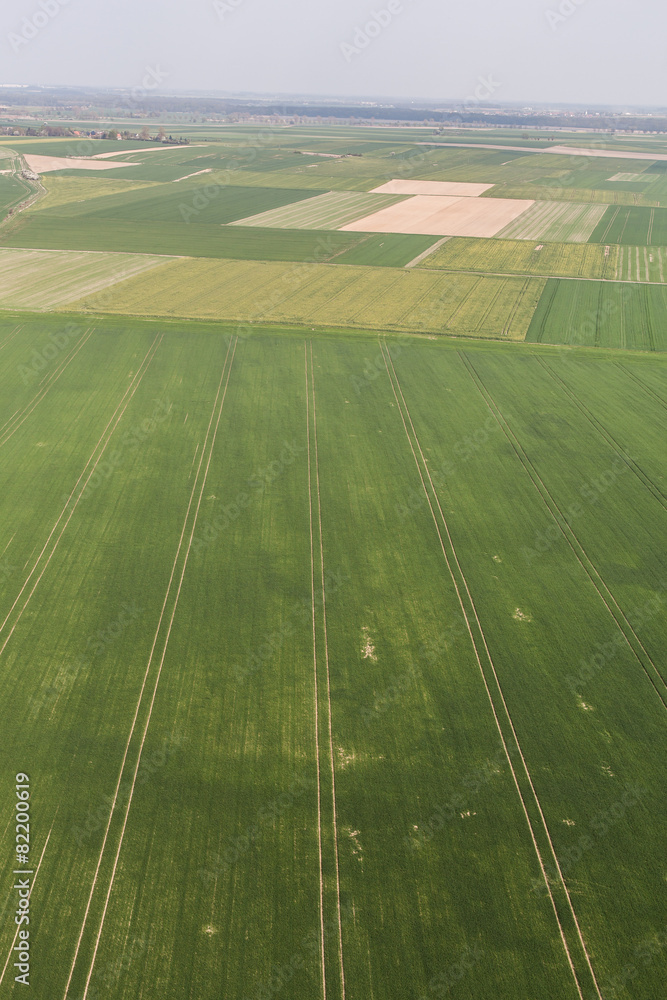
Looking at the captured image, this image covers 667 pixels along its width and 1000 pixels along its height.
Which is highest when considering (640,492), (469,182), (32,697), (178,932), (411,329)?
(469,182)

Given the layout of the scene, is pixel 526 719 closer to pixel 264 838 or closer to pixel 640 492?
pixel 264 838

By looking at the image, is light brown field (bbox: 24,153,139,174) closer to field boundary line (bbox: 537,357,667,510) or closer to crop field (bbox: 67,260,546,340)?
crop field (bbox: 67,260,546,340)

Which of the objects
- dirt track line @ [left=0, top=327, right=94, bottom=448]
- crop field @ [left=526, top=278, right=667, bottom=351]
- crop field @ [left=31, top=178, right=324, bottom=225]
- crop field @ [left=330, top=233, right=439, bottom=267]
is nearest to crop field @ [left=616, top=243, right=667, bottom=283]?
crop field @ [left=526, top=278, right=667, bottom=351]

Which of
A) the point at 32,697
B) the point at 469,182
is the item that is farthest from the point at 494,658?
the point at 469,182
